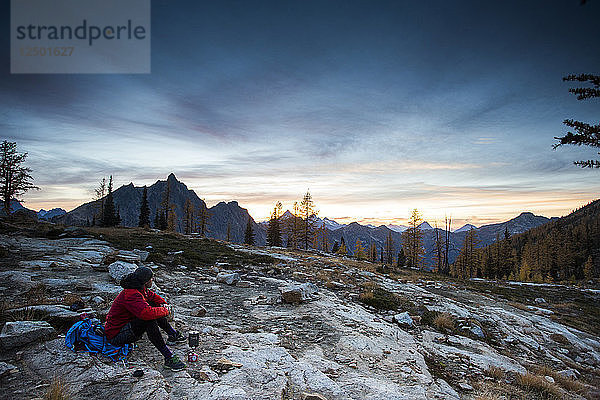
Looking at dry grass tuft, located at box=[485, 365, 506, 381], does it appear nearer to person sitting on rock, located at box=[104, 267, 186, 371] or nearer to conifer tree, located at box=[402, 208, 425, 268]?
person sitting on rock, located at box=[104, 267, 186, 371]

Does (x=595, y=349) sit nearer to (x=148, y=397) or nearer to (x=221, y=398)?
(x=221, y=398)

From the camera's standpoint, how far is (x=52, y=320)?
18.6 feet

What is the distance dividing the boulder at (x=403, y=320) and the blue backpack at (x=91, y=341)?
862cm

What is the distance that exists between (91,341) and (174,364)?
1673 mm

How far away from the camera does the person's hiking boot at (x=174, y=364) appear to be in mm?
4930

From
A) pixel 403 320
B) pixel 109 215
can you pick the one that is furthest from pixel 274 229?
pixel 403 320

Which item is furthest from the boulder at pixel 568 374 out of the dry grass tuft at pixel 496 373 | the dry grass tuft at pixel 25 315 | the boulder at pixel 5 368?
the dry grass tuft at pixel 25 315

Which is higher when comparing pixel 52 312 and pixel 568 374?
pixel 52 312

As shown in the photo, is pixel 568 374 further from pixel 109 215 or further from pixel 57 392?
pixel 109 215

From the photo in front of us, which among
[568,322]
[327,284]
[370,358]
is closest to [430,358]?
[370,358]

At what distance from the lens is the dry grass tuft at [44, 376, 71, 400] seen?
3583 millimetres

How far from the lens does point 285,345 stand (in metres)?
6.62

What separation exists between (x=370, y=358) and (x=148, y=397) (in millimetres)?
4913

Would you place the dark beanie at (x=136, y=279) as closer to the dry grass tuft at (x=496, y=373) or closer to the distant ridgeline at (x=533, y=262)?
the dry grass tuft at (x=496, y=373)
